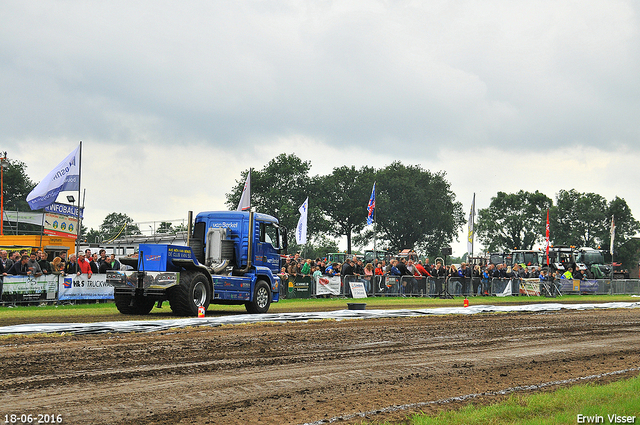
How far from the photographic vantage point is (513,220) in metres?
106

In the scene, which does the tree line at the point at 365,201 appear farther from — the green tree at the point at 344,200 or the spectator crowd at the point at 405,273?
the spectator crowd at the point at 405,273

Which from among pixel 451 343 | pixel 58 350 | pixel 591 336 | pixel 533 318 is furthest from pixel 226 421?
pixel 533 318

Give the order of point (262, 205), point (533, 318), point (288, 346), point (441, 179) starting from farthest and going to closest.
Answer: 1. point (441, 179)
2. point (262, 205)
3. point (533, 318)
4. point (288, 346)

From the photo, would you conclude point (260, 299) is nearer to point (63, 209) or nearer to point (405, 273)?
point (63, 209)

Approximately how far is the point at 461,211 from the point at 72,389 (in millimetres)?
93148

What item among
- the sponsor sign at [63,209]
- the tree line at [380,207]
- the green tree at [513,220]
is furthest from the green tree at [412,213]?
the sponsor sign at [63,209]

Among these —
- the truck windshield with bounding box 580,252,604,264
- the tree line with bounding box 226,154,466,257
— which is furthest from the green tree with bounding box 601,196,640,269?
the truck windshield with bounding box 580,252,604,264

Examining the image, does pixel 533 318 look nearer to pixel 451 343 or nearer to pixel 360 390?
pixel 451 343

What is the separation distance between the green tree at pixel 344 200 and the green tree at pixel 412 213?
5.11 feet

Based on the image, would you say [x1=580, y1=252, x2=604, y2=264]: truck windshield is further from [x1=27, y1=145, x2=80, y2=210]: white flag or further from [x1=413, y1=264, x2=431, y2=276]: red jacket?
[x1=27, y1=145, x2=80, y2=210]: white flag

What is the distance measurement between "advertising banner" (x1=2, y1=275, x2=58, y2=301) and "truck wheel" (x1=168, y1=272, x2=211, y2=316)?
5.32 meters

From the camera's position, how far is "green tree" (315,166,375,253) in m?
88.6

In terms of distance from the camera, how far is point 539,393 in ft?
23.3

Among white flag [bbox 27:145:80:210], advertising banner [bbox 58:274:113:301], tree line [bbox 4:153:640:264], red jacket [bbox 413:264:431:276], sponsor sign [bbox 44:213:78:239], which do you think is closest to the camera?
advertising banner [bbox 58:274:113:301]
